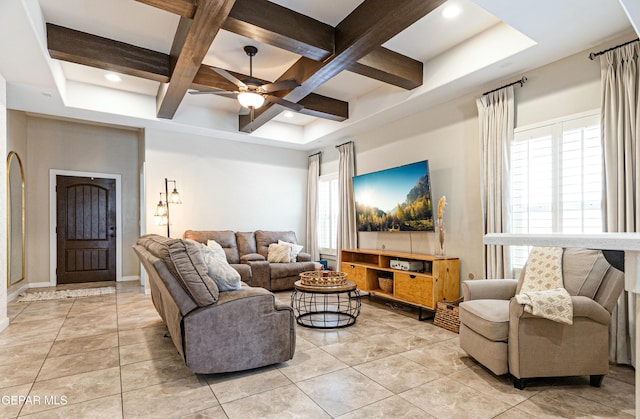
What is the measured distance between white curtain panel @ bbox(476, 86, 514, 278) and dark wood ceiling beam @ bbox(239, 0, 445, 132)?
59.7 inches

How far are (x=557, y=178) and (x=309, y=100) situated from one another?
316 centimetres

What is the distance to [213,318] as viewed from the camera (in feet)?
7.96

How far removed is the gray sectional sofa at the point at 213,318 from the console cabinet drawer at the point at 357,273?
7.45 ft

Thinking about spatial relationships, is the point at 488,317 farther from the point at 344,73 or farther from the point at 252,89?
the point at 344,73

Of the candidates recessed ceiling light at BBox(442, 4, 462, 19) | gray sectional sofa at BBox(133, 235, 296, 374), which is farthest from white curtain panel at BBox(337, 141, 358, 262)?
gray sectional sofa at BBox(133, 235, 296, 374)

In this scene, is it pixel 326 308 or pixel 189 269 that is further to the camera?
pixel 326 308

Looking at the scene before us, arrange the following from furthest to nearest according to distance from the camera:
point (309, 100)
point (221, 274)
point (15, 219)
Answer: point (15, 219)
point (309, 100)
point (221, 274)

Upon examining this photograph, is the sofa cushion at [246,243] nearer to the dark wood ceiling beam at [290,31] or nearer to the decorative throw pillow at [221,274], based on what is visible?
the decorative throw pillow at [221,274]

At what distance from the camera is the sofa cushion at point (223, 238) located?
5544 millimetres

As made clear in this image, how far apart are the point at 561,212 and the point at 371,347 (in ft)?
7.04

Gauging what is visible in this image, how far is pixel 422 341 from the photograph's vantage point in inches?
127

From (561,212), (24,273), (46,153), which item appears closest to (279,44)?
(561,212)

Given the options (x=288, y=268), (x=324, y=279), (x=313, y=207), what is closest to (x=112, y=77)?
(x=288, y=268)

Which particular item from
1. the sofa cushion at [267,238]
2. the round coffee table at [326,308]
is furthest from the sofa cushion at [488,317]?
the sofa cushion at [267,238]
